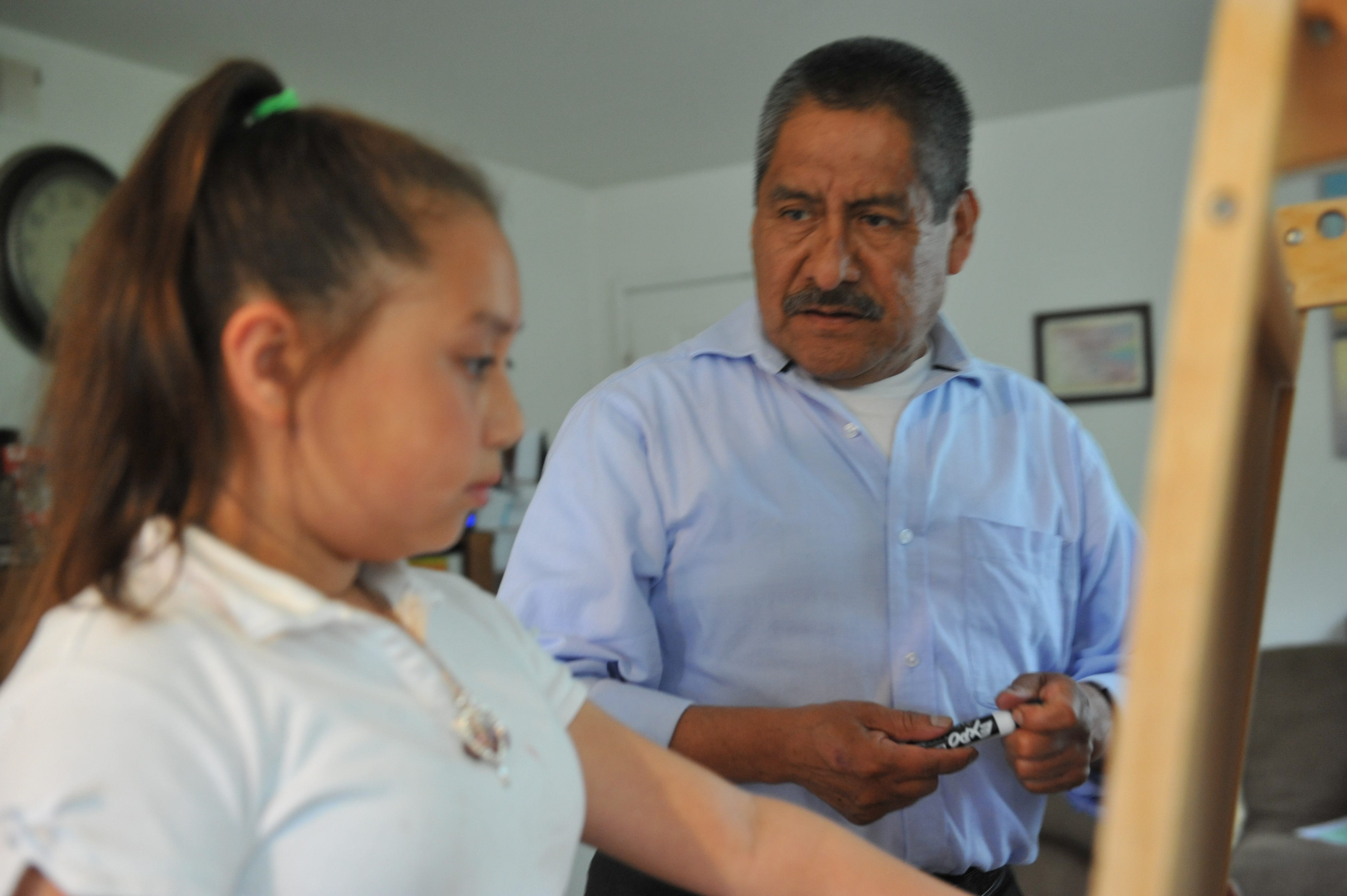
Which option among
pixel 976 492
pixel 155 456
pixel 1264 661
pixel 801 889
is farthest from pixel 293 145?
pixel 1264 661

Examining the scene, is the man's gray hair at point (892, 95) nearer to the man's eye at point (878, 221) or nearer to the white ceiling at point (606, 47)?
the man's eye at point (878, 221)

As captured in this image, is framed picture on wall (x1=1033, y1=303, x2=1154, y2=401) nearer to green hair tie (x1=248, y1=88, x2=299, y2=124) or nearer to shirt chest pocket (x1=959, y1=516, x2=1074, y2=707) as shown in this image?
shirt chest pocket (x1=959, y1=516, x2=1074, y2=707)

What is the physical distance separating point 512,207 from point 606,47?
160 centimetres

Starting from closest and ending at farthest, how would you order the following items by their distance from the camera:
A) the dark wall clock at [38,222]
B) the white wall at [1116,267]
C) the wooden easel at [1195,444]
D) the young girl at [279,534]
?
the wooden easel at [1195,444]
the young girl at [279,534]
the dark wall clock at [38,222]
the white wall at [1116,267]

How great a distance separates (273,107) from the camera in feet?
2.37

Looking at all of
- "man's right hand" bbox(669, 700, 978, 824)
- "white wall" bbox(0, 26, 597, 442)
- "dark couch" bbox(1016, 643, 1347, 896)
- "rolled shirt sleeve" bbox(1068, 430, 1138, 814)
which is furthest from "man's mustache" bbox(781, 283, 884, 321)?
"white wall" bbox(0, 26, 597, 442)

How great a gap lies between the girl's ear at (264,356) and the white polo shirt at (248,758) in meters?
0.08

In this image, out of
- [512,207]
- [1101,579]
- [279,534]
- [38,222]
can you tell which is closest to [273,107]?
[279,534]

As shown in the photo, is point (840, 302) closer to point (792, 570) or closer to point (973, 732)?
point (792, 570)

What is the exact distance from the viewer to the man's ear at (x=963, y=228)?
1.51m

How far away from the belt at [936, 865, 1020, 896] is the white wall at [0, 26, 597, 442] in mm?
2811

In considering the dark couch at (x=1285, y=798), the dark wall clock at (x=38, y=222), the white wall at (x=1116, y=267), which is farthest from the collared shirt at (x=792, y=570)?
the white wall at (x=1116, y=267)

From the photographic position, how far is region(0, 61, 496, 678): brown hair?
25.2 inches

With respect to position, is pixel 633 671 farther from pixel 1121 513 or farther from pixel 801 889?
pixel 1121 513
